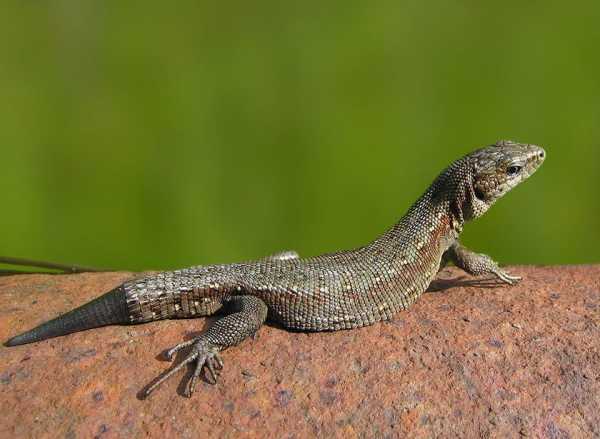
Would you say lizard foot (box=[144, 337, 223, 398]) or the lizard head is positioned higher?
the lizard head

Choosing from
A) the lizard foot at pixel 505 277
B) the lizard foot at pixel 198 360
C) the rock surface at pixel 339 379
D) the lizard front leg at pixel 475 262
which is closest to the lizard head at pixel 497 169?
the lizard front leg at pixel 475 262

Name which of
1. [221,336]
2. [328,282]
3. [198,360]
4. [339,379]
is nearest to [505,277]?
[328,282]

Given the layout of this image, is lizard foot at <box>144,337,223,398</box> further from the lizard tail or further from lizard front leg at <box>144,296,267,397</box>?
the lizard tail

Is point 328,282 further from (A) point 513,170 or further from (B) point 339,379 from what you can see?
(A) point 513,170

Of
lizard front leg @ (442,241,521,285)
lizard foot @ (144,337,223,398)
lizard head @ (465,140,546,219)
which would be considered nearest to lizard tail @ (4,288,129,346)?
lizard foot @ (144,337,223,398)

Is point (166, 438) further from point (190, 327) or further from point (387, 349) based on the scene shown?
point (387, 349)

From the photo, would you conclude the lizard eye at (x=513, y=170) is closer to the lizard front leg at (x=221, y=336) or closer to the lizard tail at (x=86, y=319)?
the lizard front leg at (x=221, y=336)

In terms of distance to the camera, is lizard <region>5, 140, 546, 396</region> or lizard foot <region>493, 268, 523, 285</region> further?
lizard foot <region>493, 268, 523, 285</region>
